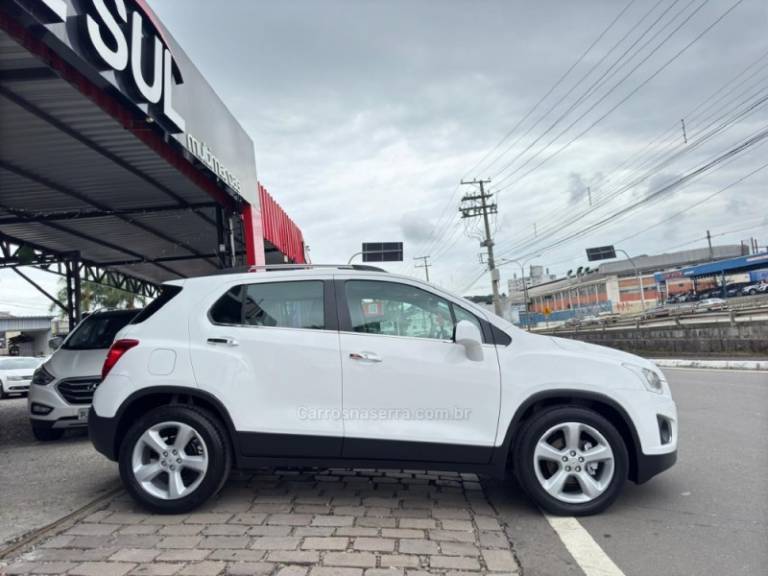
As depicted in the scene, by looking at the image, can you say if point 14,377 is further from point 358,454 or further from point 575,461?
point 575,461

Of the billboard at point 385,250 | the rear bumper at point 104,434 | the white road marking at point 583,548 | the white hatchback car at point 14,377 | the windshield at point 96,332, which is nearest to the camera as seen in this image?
the white road marking at point 583,548

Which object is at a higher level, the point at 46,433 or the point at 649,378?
the point at 649,378

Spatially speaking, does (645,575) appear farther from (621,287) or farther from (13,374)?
(621,287)

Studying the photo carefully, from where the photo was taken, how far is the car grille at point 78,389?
7.13m

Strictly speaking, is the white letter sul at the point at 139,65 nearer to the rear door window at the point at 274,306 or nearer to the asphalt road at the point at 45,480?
the rear door window at the point at 274,306

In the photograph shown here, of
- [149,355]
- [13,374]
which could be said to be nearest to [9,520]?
[149,355]

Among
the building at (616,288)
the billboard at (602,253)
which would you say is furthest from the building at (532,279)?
the billboard at (602,253)

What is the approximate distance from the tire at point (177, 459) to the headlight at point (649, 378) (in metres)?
2.99

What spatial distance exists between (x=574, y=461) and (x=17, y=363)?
18.5 metres

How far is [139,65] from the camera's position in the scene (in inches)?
241

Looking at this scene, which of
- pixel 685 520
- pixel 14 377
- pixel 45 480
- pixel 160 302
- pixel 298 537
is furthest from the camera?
pixel 14 377

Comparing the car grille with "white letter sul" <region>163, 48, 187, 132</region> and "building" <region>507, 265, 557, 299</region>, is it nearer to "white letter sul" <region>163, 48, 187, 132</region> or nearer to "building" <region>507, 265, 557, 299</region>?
"white letter sul" <region>163, 48, 187, 132</region>

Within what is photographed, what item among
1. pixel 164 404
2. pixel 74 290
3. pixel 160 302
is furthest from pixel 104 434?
pixel 74 290

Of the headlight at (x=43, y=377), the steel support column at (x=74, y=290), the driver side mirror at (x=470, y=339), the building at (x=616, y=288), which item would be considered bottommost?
the headlight at (x=43, y=377)
